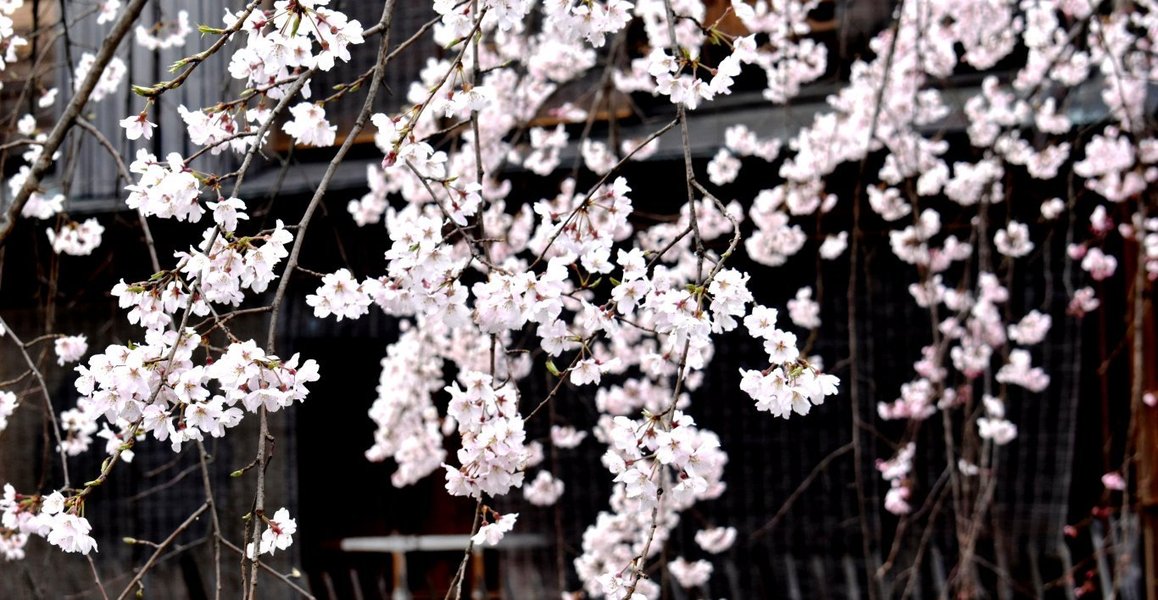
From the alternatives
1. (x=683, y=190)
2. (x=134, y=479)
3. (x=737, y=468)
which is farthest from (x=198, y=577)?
(x=683, y=190)

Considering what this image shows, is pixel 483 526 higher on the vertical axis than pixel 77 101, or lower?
lower

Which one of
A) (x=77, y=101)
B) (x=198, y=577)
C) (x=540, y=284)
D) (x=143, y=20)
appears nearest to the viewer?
(x=540, y=284)

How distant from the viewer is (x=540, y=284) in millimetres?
1578

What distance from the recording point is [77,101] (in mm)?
2029

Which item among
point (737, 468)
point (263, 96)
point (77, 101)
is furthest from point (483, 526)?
point (737, 468)

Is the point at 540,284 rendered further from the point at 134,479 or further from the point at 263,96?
the point at 134,479

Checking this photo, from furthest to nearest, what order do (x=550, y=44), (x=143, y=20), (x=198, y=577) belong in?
(x=143, y=20)
(x=198, y=577)
(x=550, y=44)

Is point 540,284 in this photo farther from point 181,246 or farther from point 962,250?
point 181,246

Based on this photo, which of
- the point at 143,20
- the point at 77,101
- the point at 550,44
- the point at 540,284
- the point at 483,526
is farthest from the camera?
the point at 143,20

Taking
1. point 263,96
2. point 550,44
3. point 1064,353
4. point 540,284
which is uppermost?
point 550,44

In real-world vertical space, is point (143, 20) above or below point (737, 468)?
above

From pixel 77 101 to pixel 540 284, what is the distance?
3.22ft

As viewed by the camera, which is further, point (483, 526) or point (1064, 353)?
point (1064, 353)

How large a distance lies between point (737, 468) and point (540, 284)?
3229 mm
